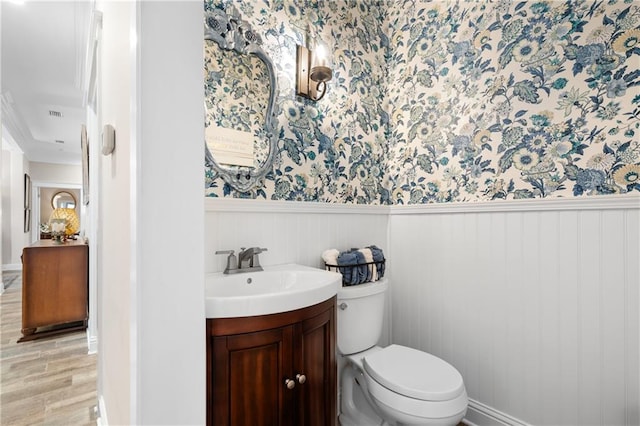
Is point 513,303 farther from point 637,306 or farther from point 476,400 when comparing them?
point 476,400

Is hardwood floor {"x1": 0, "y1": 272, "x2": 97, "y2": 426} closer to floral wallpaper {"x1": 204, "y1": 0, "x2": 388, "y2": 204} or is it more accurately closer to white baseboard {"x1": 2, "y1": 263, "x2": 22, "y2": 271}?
floral wallpaper {"x1": 204, "y1": 0, "x2": 388, "y2": 204}

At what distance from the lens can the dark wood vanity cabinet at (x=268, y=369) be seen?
0.87 m

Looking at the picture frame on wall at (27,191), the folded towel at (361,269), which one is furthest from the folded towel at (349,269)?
the picture frame on wall at (27,191)

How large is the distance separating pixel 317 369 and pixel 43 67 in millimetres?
3852

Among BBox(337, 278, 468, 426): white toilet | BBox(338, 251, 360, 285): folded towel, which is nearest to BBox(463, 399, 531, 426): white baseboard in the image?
BBox(337, 278, 468, 426): white toilet

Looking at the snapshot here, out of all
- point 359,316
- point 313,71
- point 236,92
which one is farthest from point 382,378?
point 313,71

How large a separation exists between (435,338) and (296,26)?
2.00 m

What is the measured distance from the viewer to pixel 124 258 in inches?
33.3

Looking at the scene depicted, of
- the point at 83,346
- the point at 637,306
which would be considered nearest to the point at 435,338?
the point at 637,306

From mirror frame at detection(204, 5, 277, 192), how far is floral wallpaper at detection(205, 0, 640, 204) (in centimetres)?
5

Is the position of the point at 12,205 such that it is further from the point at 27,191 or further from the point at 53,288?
the point at 53,288

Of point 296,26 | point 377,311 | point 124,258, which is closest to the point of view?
point 124,258

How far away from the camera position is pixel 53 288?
9.43 ft

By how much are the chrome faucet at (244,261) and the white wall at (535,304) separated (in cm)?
108
